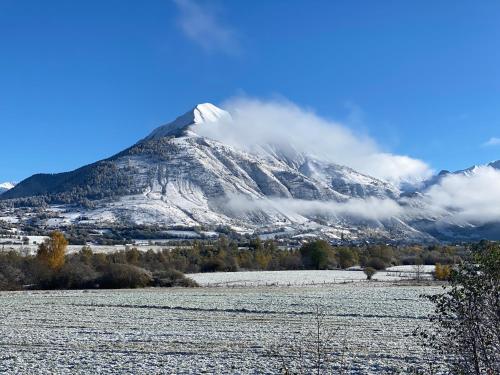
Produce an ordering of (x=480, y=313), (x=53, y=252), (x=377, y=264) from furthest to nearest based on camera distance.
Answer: (x=377, y=264) < (x=53, y=252) < (x=480, y=313)

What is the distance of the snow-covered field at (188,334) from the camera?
21422mm

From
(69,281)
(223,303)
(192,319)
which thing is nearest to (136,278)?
(69,281)

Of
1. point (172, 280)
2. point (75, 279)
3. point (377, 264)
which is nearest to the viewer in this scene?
point (75, 279)

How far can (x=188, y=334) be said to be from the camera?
31.0m

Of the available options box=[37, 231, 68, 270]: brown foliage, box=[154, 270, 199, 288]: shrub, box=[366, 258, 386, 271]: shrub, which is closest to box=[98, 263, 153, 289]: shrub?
box=[154, 270, 199, 288]: shrub

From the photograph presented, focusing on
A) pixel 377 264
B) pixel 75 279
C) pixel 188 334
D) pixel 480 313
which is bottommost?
pixel 188 334

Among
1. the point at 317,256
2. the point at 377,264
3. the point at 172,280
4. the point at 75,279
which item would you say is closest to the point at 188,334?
the point at 172,280

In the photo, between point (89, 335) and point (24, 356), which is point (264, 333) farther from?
point (24, 356)

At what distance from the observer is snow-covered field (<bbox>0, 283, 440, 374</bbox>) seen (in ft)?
70.3

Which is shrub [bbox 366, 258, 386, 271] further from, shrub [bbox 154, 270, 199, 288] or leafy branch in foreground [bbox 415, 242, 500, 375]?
leafy branch in foreground [bbox 415, 242, 500, 375]

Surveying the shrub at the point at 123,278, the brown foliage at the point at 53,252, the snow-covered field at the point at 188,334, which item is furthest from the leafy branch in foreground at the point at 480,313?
the brown foliage at the point at 53,252

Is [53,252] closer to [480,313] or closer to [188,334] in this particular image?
[188,334]

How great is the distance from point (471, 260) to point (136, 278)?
78722 mm

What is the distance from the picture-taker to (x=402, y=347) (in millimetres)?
25688
